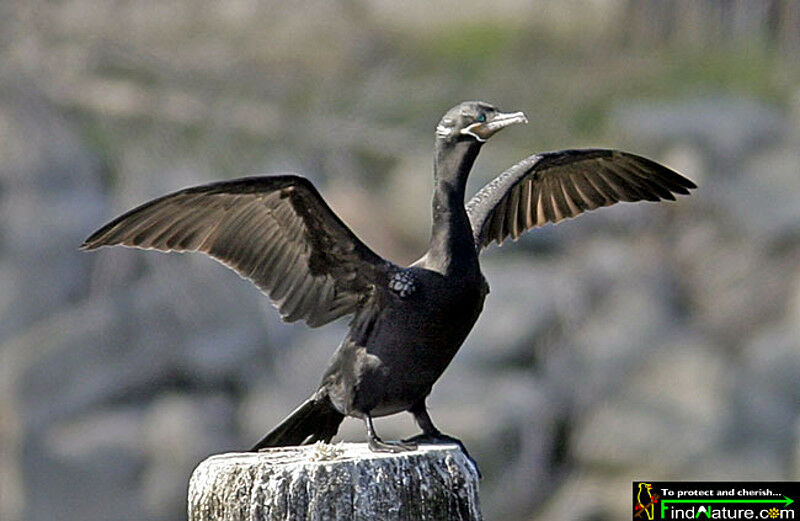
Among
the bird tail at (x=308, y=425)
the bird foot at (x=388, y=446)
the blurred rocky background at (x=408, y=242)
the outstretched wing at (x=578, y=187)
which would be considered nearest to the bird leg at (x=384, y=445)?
the bird foot at (x=388, y=446)

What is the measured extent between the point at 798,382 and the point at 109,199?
3569mm

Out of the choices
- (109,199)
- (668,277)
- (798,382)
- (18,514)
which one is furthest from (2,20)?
(798,382)

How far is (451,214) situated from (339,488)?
67 centimetres

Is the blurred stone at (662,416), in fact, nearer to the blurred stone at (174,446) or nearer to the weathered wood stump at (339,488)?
the blurred stone at (174,446)

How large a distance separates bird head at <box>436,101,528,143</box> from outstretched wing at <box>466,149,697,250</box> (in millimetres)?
484

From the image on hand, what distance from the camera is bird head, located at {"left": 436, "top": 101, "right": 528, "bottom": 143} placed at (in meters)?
2.93

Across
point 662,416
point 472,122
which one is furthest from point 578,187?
point 662,416

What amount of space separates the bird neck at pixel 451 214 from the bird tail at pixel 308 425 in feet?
1.33

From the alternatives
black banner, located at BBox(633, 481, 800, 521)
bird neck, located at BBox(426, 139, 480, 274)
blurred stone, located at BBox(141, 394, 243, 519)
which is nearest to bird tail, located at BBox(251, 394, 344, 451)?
bird neck, located at BBox(426, 139, 480, 274)

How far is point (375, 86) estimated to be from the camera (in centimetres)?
745

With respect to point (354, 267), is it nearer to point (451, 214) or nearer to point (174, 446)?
point (451, 214)

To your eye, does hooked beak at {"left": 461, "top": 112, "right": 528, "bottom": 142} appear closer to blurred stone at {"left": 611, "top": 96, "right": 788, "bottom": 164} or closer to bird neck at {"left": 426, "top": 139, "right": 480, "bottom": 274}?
bird neck at {"left": 426, "top": 139, "right": 480, "bottom": 274}

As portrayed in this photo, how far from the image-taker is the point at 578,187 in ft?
11.8

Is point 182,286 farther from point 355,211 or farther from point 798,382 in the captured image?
point 798,382
